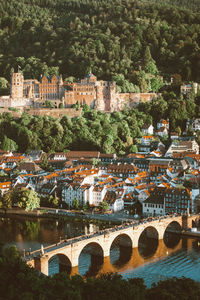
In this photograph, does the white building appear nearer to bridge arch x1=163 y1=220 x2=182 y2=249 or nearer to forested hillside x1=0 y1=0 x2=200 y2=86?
bridge arch x1=163 y1=220 x2=182 y2=249

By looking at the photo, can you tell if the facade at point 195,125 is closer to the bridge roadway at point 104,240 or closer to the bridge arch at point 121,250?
the bridge roadway at point 104,240

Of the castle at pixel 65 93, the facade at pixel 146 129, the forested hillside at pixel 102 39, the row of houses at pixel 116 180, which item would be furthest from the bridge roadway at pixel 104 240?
the forested hillside at pixel 102 39

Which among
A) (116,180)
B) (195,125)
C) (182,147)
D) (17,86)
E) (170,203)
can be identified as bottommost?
(170,203)

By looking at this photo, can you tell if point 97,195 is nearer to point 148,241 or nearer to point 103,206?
point 103,206

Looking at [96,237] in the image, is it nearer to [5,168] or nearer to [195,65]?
[5,168]

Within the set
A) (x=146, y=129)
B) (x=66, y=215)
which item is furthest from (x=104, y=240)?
(x=146, y=129)

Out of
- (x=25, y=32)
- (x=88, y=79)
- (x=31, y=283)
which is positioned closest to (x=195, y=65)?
(x=88, y=79)
